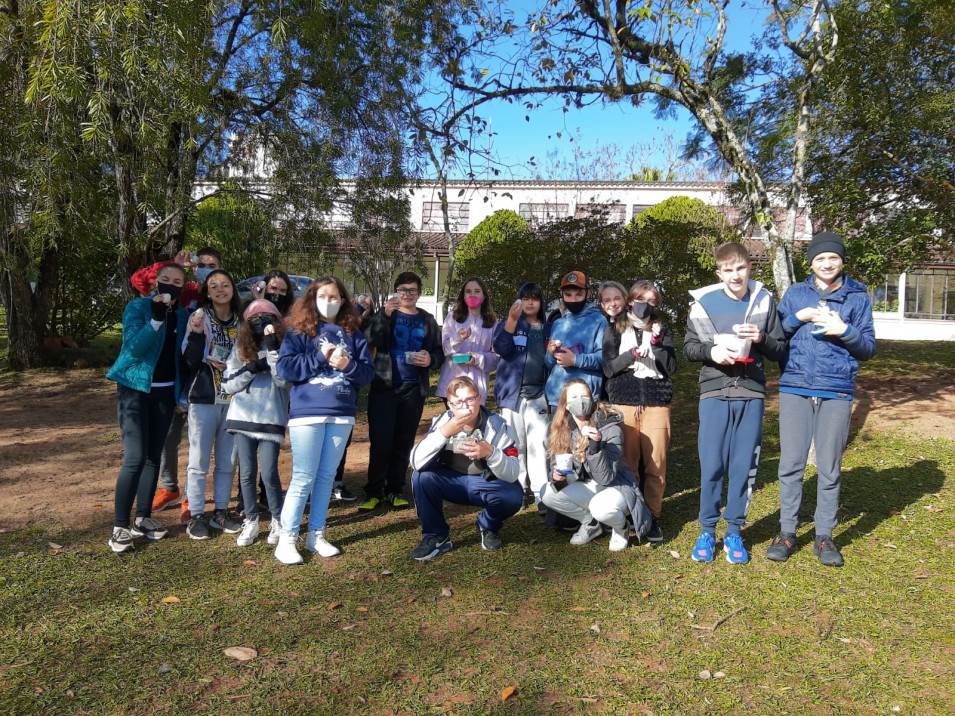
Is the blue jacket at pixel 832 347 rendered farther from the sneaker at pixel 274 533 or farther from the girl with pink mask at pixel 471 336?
the sneaker at pixel 274 533

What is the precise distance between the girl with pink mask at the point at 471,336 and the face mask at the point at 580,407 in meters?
1.08

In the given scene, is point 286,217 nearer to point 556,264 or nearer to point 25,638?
point 556,264

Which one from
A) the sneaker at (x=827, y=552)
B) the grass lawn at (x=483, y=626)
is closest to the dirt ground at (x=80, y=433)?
the grass lawn at (x=483, y=626)

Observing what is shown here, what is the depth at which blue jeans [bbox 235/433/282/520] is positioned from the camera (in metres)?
4.80

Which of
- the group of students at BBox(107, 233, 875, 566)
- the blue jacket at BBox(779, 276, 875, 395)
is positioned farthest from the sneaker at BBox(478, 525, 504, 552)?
the blue jacket at BBox(779, 276, 875, 395)

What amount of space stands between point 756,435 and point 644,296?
1265mm

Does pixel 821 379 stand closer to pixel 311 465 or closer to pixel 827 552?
pixel 827 552

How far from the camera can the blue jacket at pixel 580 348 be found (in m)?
5.44


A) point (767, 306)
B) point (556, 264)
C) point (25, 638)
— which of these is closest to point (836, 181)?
point (556, 264)

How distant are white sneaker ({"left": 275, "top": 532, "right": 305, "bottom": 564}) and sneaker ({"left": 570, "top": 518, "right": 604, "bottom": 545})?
1.80 metres

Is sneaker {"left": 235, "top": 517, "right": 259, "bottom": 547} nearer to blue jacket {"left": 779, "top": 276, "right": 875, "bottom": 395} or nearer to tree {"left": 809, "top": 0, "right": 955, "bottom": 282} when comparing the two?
blue jacket {"left": 779, "top": 276, "right": 875, "bottom": 395}

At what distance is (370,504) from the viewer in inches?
226

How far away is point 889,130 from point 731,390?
576cm

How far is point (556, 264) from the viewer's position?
11.6 m
